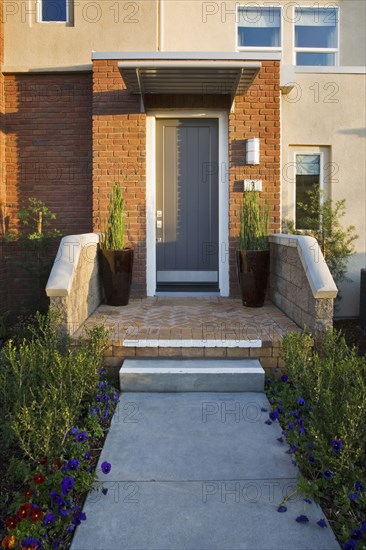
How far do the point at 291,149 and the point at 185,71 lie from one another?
2424mm

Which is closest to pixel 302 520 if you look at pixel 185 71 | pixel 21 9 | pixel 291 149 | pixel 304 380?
pixel 304 380

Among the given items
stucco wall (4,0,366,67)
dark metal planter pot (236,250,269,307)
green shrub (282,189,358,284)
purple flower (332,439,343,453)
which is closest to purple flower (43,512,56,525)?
purple flower (332,439,343,453)

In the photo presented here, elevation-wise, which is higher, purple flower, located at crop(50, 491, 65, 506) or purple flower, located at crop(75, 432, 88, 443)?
purple flower, located at crop(75, 432, 88, 443)

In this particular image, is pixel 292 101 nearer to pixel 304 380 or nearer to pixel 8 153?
pixel 8 153

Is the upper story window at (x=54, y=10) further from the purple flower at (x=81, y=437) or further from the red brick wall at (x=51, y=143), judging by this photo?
the purple flower at (x=81, y=437)

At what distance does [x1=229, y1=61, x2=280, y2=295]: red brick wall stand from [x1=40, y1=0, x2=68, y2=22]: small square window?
329 centimetres

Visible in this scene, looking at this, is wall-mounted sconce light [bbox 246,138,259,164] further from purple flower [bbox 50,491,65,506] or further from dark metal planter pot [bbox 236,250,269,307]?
purple flower [bbox 50,491,65,506]

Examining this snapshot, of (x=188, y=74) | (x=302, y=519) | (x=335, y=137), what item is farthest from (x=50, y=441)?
(x=335, y=137)

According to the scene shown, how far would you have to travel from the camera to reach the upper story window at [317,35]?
10156 mm

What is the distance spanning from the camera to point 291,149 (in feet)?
25.7

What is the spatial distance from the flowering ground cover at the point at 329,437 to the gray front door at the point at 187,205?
3545 millimetres

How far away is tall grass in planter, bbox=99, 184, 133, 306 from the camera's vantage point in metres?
6.12

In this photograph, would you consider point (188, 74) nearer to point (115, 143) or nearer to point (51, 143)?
point (115, 143)

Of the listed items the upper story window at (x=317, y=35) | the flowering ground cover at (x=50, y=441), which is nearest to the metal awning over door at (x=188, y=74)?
the flowering ground cover at (x=50, y=441)
